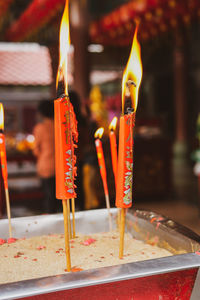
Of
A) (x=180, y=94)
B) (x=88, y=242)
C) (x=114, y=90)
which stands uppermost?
(x=114, y=90)

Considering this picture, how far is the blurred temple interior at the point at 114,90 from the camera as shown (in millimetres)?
4375

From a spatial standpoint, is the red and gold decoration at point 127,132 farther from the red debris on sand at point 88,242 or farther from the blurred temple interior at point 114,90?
the blurred temple interior at point 114,90

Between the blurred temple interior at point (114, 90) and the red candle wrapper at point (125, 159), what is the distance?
533 millimetres

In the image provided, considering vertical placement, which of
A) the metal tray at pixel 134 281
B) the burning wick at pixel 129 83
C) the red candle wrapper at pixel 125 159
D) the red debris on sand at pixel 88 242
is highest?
the burning wick at pixel 129 83

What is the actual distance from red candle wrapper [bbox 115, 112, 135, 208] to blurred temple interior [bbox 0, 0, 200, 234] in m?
0.53

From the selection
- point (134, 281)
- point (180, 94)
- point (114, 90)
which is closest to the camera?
point (134, 281)

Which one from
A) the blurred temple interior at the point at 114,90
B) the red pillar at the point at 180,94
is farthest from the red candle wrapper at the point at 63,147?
the red pillar at the point at 180,94

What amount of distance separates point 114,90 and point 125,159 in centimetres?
1034

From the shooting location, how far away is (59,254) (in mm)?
998

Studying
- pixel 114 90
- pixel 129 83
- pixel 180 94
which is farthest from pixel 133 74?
pixel 114 90

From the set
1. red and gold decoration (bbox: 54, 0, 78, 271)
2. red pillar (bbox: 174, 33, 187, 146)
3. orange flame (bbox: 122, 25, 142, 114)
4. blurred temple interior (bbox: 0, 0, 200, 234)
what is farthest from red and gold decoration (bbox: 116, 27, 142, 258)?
red pillar (bbox: 174, 33, 187, 146)

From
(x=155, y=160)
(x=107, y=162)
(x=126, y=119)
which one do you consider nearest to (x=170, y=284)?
(x=126, y=119)

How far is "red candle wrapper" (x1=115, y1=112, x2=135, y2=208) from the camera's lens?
0.82m

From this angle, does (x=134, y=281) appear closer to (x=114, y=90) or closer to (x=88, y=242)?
(x=88, y=242)
